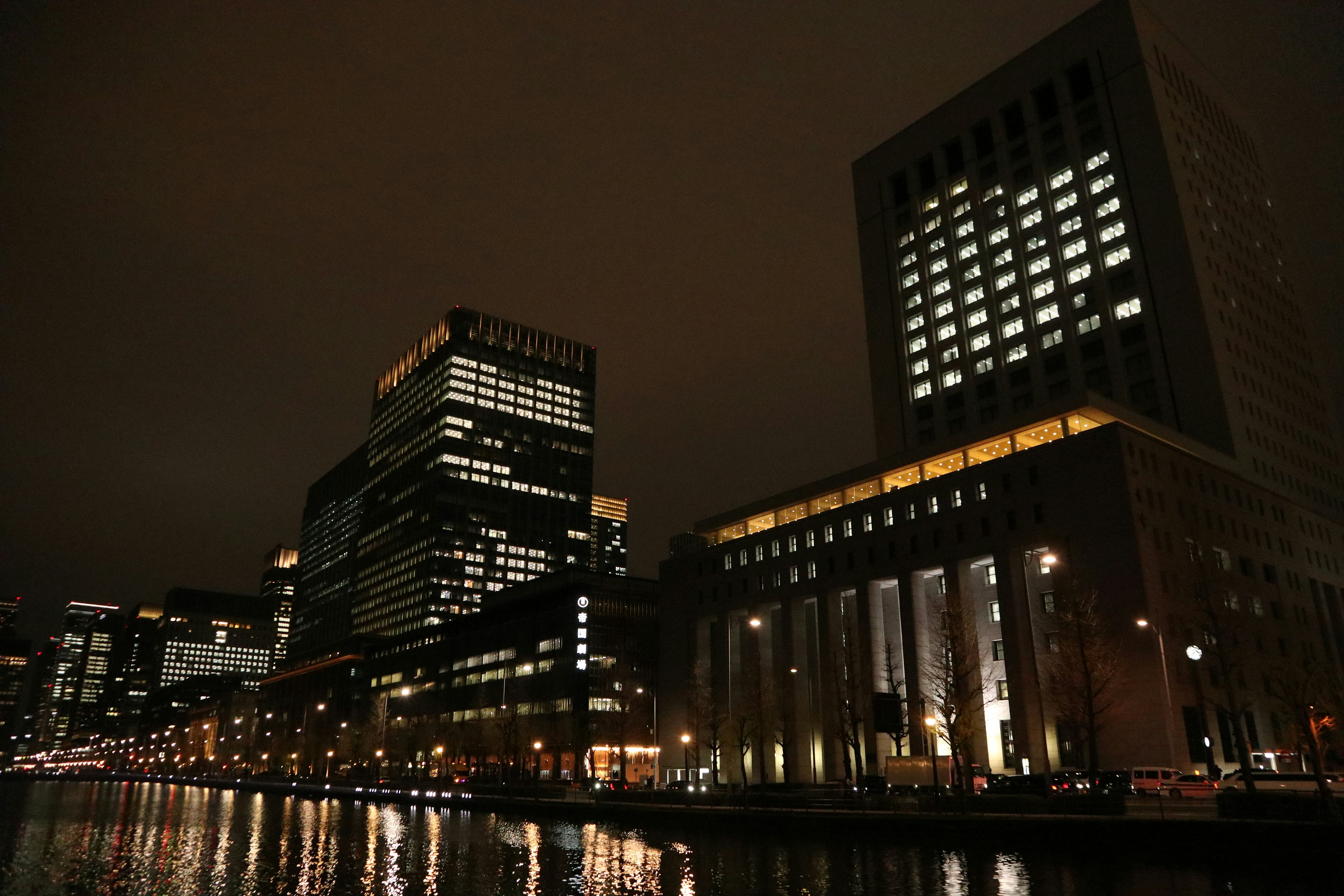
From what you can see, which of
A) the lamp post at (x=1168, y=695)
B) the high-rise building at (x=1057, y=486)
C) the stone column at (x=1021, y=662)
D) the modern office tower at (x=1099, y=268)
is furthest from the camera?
the modern office tower at (x=1099, y=268)

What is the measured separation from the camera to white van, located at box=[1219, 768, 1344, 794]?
50781 mm

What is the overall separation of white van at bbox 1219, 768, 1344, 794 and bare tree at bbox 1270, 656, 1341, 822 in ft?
2.42

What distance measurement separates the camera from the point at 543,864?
138ft

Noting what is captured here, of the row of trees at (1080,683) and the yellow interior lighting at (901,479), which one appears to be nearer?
the row of trees at (1080,683)

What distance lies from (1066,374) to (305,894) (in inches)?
3829

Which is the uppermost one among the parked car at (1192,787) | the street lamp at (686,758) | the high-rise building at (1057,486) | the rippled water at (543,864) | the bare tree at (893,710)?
the high-rise building at (1057,486)

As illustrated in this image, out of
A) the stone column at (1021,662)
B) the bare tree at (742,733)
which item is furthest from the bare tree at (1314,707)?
the bare tree at (742,733)

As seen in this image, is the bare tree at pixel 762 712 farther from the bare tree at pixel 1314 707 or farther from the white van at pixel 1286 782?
the bare tree at pixel 1314 707

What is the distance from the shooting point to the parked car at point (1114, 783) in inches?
2026

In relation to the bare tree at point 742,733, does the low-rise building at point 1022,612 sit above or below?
above

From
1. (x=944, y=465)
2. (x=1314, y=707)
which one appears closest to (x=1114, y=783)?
(x=1314, y=707)

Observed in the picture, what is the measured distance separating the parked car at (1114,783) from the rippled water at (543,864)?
1300 cm

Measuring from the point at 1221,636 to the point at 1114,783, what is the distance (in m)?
11.7

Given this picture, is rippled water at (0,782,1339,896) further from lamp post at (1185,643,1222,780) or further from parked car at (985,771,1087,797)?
lamp post at (1185,643,1222,780)
